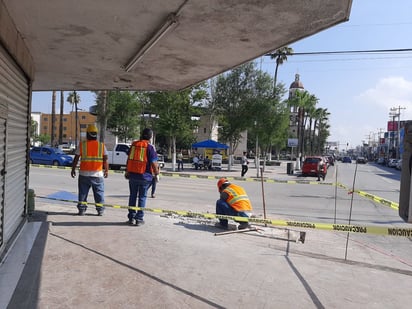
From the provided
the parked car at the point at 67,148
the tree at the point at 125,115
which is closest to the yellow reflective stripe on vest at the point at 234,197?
the tree at the point at 125,115

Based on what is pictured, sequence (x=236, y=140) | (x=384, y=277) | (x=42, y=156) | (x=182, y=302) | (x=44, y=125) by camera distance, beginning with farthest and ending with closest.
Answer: (x=44, y=125) → (x=236, y=140) → (x=42, y=156) → (x=384, y=277) → (x=182, y=302)

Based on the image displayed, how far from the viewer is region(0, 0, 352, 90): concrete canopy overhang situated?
3996 mm

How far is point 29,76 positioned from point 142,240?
344 cm

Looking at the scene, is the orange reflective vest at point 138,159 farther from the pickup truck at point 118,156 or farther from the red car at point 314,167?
the red car at point 314,167

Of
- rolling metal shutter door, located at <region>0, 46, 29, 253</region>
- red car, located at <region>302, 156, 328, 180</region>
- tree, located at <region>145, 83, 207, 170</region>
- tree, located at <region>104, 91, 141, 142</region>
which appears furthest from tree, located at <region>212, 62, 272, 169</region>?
rolling metal shutter door, located at <region>0, 46, 29, 253</region>

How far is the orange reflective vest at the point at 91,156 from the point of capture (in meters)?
7.31

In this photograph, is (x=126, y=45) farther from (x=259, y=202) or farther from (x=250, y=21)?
(x=259, y=202)

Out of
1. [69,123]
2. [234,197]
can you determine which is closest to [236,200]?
[234,197]

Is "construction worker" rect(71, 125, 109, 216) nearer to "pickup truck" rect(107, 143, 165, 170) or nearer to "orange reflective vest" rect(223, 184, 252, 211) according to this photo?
"orange reflective vest" rect(223, 184, 252, 211)

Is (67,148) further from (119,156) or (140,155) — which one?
(140,155)

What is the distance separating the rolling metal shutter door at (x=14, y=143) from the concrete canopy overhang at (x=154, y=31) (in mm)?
263

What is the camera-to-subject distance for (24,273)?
4.27m

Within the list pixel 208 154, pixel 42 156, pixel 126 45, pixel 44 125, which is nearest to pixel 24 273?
pixel 126 45

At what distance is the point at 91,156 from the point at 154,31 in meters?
3.37
